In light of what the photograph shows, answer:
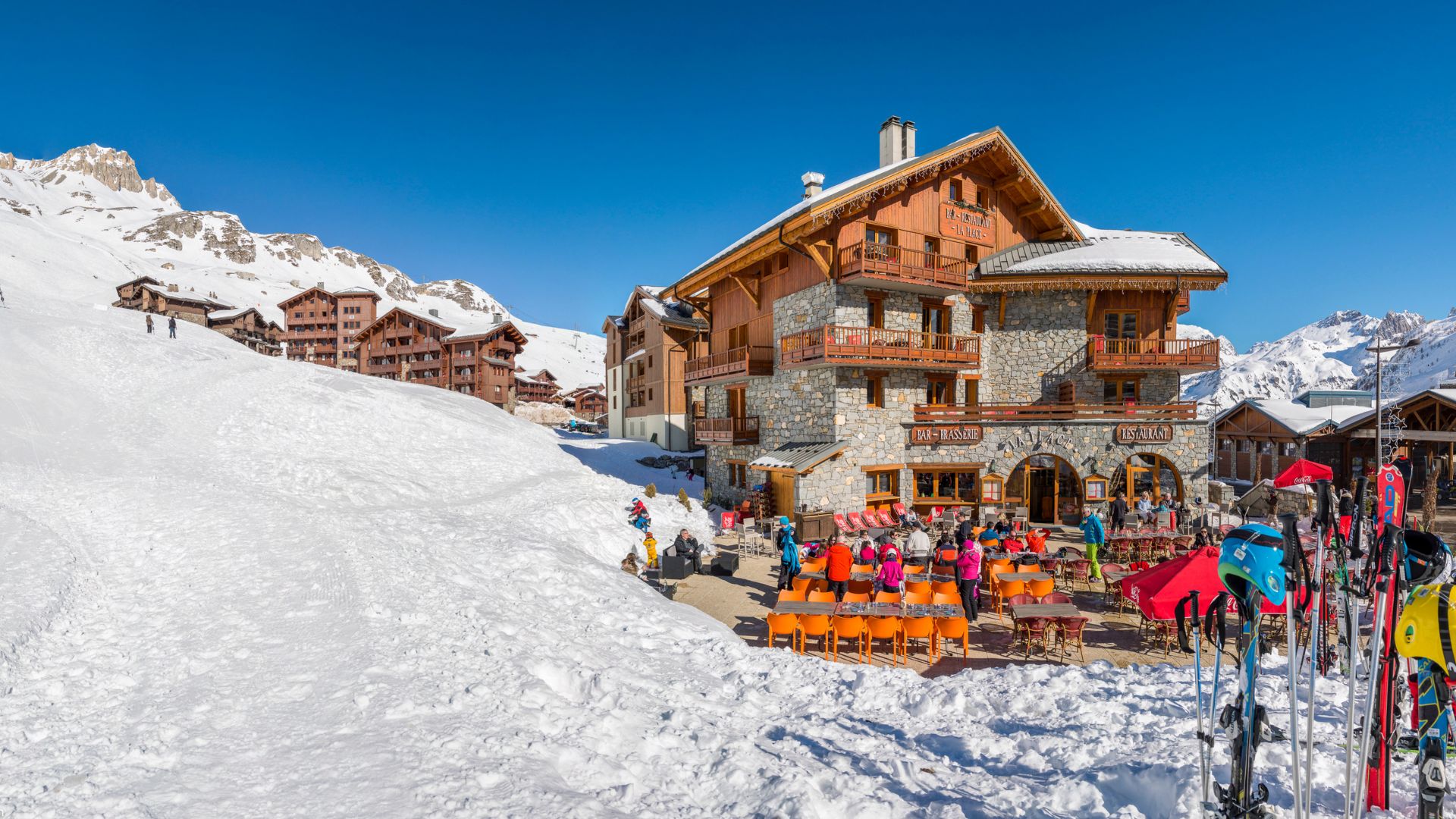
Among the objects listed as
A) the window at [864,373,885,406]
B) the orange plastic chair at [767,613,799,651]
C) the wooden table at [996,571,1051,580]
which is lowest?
the orange plastic chair at [767,613,799,651]

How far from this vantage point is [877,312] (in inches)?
787

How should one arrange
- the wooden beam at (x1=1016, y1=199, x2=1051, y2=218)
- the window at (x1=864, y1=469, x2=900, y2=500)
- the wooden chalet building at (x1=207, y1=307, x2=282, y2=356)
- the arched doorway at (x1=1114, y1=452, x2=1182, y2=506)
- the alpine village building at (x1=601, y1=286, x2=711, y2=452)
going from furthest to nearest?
the wooden chalet building at (x1=207, y1=307, x2=282, y2=356), the alpine village building at (x1=601, y1=286, x2=711, y2=452), the wooden beam at (x1=1016, y1=199, x2=1051, y2=218), the arched doorway at (x1=1114, y1=452, x2=1182, y2=506), the window at (x1=864, y1=469, x2=900, y2=500)

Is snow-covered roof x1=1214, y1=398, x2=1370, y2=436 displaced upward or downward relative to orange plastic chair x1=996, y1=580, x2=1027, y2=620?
upward

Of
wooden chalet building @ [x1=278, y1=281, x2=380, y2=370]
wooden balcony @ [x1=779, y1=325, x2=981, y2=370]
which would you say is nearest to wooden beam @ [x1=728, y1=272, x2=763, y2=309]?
wooden balcony @ [x1=779, y1=325, x2=981, y2=370]

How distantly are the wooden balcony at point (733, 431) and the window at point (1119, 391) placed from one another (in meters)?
12.5

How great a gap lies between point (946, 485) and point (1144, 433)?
645cm

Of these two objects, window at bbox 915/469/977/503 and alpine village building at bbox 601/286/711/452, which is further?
alpine village building at bbox 601/286/711/452

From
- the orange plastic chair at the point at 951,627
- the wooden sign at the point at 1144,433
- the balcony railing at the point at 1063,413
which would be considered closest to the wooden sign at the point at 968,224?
the balcony railing at the point at 1063,413

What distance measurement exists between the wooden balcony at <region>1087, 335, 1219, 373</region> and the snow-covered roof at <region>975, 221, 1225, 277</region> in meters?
2.40

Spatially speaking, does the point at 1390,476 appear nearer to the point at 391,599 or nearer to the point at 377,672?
the point at 377,672

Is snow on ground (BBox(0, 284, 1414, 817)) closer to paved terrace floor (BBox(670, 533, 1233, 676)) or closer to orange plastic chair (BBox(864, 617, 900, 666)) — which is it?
orange plastic chair (BBox(864, 617, 900, 666))

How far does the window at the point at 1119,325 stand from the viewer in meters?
22.3

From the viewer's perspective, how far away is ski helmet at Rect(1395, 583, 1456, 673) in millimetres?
3623

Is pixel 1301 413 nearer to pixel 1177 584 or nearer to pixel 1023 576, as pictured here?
pixel 1023 576
